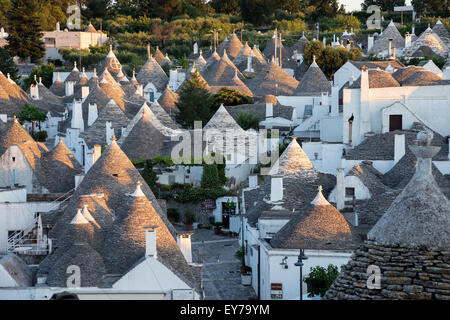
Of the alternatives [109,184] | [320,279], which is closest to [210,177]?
[109,184]

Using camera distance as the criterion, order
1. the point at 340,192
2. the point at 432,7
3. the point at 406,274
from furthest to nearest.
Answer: the point at 432,7 < the point at 340,192 < the point at 406,274

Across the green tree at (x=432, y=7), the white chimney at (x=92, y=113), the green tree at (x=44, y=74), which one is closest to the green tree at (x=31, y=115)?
the white chimney at (x=92, y=113)

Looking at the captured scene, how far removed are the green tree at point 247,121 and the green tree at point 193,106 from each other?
2502mm

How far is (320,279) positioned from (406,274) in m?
12.4

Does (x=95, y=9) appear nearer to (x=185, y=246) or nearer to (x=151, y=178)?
(x=151, y=178)

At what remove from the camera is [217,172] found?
4356cm

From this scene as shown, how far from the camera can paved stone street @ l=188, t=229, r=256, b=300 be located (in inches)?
1141

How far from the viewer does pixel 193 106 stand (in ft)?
184

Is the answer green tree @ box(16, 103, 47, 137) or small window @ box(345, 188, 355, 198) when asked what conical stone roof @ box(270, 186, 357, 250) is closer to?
small window @ box(345, 188, 355, 198)

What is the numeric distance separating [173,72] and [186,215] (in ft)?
114

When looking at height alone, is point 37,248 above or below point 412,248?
below

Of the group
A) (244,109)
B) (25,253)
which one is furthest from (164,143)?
(25,253)

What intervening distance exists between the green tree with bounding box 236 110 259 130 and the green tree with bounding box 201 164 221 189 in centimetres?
979

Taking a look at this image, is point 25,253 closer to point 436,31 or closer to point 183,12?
point 436,31
